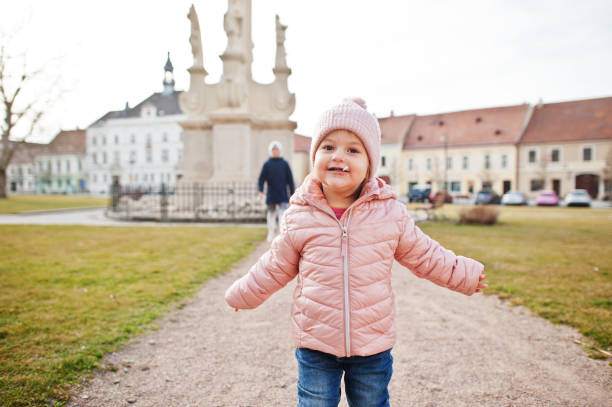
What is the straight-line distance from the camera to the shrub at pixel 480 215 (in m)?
13.5

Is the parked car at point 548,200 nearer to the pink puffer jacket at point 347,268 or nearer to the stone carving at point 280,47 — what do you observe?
the stone carving at point 280,47

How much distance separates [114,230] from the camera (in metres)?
10.4

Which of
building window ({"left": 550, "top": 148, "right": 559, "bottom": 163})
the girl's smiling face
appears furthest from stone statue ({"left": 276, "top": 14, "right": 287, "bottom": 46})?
building window ({"left": 550, "top": 148, "right": 559, "bottom": 163})

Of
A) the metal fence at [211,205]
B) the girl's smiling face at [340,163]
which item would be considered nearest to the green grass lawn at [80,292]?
the girl's smiling face at [340,163]

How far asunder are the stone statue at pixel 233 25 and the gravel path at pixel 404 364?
36.9ft

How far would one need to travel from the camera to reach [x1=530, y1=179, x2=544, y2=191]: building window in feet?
147

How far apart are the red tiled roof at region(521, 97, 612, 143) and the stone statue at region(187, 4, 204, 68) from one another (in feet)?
146

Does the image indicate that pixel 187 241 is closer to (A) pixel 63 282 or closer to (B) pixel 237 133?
(A) pixel 63 282

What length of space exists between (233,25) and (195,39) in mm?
2095

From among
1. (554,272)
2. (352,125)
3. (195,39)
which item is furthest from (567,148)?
(352,125)

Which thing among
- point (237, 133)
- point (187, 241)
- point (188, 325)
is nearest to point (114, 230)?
point (187, 241)

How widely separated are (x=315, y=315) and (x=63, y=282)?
4577 mm

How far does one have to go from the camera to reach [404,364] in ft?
9.63

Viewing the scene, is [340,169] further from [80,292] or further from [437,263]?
[80,292]
